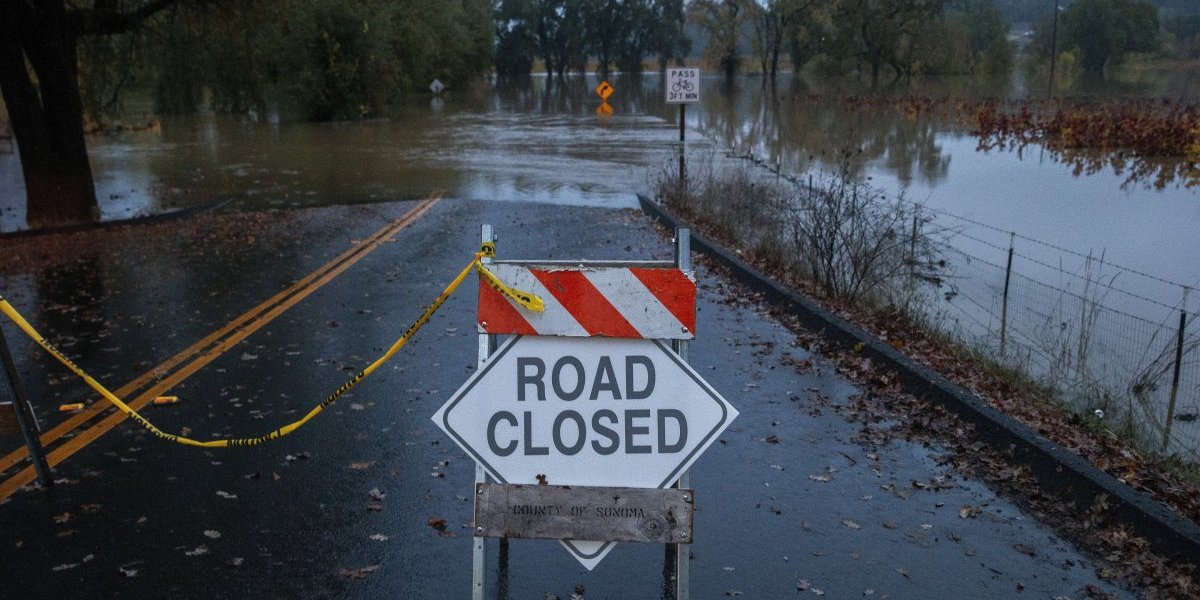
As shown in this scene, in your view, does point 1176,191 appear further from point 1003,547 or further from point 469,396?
point 469,396

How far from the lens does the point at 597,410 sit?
13.2 ft

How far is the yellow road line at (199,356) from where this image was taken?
6412mm

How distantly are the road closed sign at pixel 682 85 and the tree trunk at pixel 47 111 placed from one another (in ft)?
45.1

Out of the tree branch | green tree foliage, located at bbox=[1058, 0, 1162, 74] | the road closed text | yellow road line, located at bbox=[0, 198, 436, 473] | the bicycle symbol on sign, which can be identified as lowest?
yellow road line, located at bbox=[0, 198, 436, 473]

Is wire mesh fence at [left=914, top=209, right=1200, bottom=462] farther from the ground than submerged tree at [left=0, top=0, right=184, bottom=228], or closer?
closer

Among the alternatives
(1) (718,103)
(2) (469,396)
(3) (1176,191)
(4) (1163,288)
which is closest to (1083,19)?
(1) (718,103)

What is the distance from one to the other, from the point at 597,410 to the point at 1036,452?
135 inches

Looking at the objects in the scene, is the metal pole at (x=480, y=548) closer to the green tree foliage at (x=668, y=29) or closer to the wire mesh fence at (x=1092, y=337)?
the wire mesh fence at (x=1092, y=337)

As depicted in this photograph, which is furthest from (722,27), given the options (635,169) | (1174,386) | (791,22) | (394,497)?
(394,497)

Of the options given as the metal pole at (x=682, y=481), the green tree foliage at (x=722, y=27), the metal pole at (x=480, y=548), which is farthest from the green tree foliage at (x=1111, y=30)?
the metal pole at (x=480, y=548)

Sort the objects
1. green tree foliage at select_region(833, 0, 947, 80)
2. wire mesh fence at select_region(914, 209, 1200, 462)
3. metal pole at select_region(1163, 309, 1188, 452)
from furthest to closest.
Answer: green tree foliage at select_region(833, 0, 947, 80)
wire mesh fence at select_region(914, 209, 1200, 462)
metal pole at select_region(1163, 309, 1188, 452)

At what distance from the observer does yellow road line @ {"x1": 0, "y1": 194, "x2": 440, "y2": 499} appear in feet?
21.0

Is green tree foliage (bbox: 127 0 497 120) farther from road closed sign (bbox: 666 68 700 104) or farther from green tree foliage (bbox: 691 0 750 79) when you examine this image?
green tree foliage (bbox: 691 0 750 79)

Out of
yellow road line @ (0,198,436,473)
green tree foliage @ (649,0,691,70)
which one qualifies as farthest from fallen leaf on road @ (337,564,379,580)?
green tree foliage @ (649,0,691,70)
